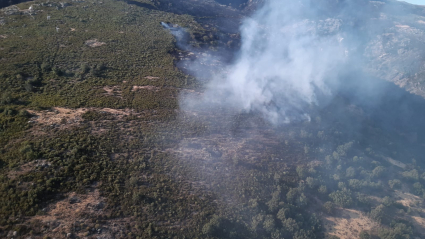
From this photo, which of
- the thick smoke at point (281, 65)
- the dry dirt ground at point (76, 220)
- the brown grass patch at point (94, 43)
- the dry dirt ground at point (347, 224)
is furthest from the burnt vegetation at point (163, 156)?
the thick smoke at point (281, 65)

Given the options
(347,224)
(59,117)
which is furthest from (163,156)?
(347,224)

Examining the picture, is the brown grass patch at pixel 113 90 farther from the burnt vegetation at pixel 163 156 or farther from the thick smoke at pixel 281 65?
the thick smoke at pixel 281 65

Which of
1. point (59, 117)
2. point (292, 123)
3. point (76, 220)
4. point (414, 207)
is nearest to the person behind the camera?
point (76, 220)

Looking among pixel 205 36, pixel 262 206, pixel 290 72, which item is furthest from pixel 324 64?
pixel 262 206

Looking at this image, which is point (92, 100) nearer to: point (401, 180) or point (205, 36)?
point (205, 36)

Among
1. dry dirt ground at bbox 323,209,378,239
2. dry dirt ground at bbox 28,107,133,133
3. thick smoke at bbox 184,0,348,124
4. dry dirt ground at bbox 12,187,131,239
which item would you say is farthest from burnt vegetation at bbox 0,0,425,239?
thick smoke at bbox 184,0,348,124

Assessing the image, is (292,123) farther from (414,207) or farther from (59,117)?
(59,117)
